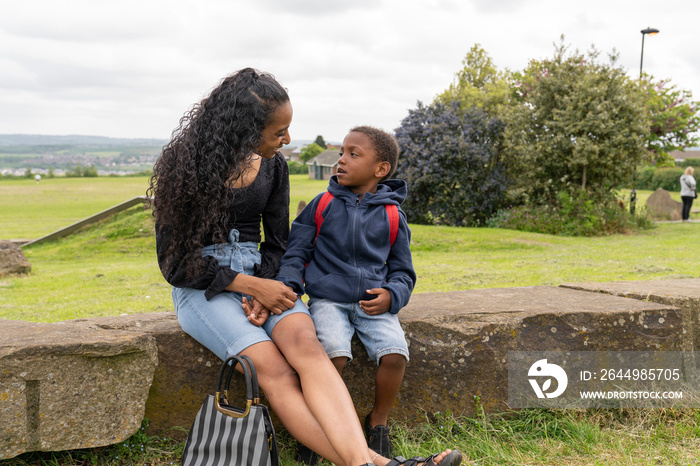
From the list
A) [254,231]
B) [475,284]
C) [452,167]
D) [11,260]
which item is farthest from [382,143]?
[452,167]

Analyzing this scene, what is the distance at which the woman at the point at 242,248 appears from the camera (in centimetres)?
260

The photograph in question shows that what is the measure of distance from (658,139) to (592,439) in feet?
64.9

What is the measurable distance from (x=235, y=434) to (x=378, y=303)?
3.00ft

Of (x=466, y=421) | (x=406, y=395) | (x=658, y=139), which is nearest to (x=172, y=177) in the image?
(x=406, y=395)

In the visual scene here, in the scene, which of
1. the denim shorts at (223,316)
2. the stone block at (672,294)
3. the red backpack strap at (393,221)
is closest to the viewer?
the denim shorts at (223,316)

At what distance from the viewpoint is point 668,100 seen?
2155cm

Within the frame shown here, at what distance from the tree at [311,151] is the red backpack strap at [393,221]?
7447 cm

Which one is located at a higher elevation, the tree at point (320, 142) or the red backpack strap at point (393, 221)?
the tree at point (320, 142)

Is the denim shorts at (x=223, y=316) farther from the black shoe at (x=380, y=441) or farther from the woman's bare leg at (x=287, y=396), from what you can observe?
the black shoe at (x=380, y=441)

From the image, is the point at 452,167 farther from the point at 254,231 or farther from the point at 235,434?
the point at 235,434

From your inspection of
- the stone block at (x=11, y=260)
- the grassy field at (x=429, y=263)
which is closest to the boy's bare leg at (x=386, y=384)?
the grassy field at (x=429, y=263)

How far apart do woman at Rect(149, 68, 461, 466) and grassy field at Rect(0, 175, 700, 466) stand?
56 centimetres

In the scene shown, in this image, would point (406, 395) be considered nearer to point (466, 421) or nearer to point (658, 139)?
point (466, 421)

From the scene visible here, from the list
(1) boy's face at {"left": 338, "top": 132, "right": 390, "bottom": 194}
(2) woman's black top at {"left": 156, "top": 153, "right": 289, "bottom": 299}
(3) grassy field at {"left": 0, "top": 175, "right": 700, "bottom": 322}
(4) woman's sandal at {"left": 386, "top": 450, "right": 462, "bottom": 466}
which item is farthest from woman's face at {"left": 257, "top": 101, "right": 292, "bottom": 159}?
(3) grassy field at {"left": 0, "top": 175, "right": 700, "bottom": 322}
